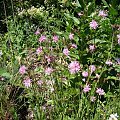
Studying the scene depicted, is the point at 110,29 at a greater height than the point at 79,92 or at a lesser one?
greater

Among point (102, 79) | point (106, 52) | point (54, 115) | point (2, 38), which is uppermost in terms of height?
point (2, 38)

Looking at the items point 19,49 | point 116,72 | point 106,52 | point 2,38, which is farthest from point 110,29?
point 2,38

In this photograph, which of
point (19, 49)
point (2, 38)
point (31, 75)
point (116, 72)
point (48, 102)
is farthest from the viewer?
point (2, 38)

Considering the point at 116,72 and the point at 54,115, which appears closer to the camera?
the point at 54,115

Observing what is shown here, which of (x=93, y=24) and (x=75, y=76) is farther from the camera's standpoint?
(x=75, y=76)

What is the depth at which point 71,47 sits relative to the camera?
320cm

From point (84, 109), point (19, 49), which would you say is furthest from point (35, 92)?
point (19, 49)

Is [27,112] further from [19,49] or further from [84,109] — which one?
[19,49]

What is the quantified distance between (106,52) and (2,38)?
2.59 meters

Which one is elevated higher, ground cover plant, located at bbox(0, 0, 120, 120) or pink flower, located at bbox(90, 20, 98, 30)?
pink flower, located at bbox(90, 20, 98, 30)

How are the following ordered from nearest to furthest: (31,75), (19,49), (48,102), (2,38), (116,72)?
(31,75)
(48,102)
(116,72)
(19,49)
(2,38)

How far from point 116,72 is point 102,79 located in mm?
151

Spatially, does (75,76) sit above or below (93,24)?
below

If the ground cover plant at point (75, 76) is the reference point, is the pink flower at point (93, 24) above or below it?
above
